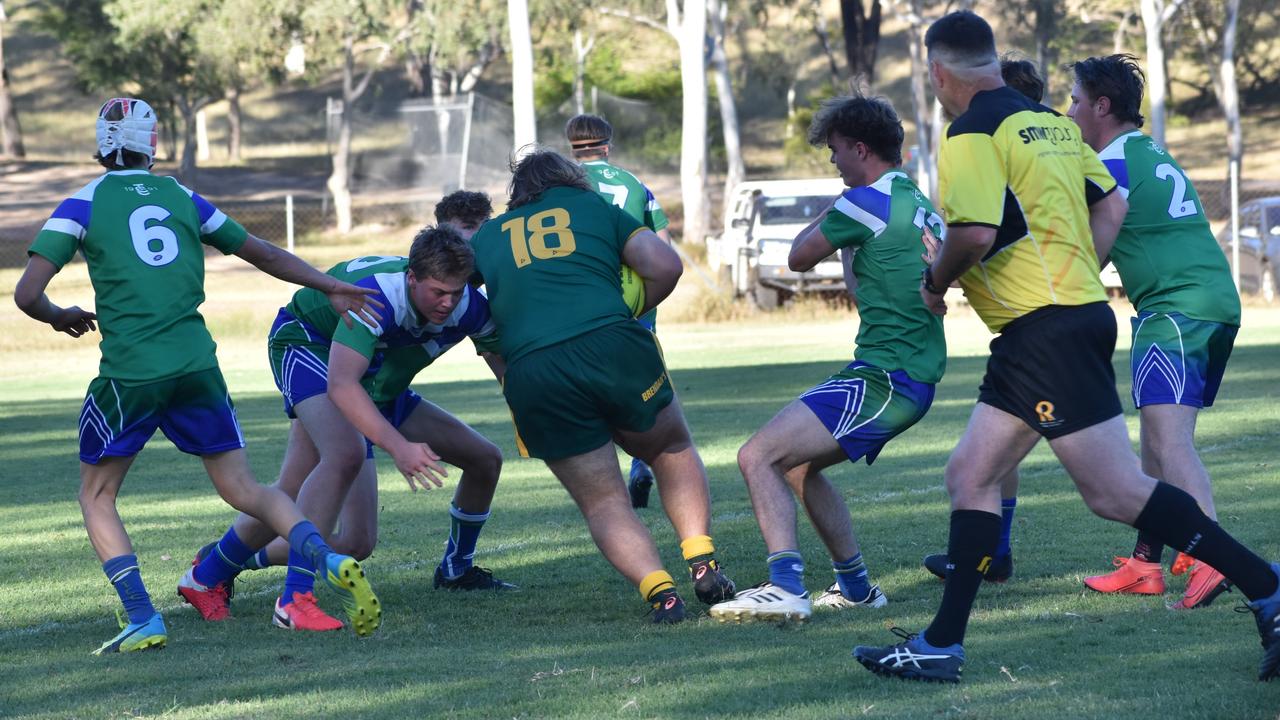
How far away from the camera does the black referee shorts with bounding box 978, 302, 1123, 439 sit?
4684mm

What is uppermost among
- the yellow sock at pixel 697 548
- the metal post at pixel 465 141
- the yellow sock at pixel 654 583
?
the yellow sock at pixel 697 548

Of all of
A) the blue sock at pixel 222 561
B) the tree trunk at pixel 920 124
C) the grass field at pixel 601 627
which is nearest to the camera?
the grass field at pixel 601 627

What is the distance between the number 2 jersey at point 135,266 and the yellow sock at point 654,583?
5.98 feet

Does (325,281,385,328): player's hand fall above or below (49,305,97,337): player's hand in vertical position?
above

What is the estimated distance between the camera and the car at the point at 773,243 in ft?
83.5

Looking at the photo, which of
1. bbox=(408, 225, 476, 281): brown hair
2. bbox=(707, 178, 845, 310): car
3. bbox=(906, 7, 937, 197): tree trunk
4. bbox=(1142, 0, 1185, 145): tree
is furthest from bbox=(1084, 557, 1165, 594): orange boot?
Answer: bbox=(906, 7, 937, 197): tree trunk

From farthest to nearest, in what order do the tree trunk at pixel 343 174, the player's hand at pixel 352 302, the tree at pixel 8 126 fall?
the tree at pixel 8 126 < the tree trunk at pixel 343 174 < the player's hand at pixel 352 302

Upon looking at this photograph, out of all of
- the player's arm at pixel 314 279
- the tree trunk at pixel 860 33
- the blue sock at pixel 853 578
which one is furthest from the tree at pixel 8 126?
the blue sock at pixel 853 578

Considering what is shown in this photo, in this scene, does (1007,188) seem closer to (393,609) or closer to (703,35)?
(393,609)

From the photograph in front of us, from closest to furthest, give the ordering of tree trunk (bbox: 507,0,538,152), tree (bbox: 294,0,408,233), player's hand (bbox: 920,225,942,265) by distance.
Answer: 1. player's hand (bbox: 920,225,942,265)
2. tree trunk (bbox: 507,0,538,152)
3. tree (bbox: 294,0,408,233)

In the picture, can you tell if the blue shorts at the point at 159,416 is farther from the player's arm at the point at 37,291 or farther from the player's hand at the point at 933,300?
the player's hand at the point at 933,300

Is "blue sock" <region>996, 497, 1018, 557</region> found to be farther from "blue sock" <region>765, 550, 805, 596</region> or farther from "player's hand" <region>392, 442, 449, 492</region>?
"player's hand" <region>392, 442, 449, 492</region>

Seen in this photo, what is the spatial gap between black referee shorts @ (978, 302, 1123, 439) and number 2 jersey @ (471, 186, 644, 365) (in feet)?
5.15

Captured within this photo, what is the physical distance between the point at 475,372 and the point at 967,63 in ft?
51.5
